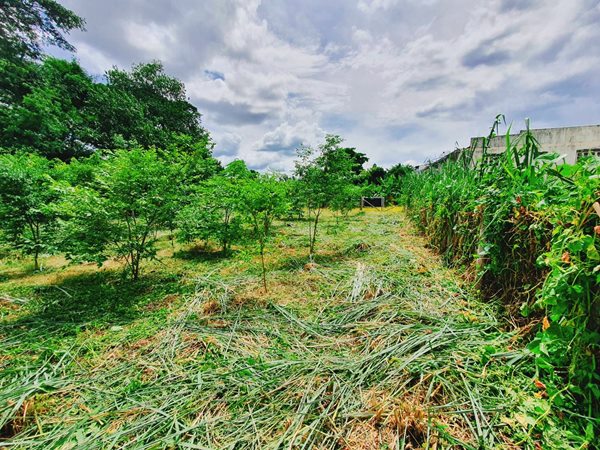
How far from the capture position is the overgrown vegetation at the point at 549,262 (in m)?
1.12

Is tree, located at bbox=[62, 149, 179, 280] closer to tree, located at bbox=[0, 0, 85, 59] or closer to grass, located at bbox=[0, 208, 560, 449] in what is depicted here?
grass, located at bbox=[0, 208, 560, 449]

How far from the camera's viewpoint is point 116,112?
42.7 ft

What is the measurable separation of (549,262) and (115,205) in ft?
13.5

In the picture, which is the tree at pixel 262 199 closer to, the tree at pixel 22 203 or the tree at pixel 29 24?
the tree at pixel 22 203

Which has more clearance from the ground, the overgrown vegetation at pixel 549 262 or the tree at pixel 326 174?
the tree at pixel 326 174

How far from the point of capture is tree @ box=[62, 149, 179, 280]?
298 centimetres

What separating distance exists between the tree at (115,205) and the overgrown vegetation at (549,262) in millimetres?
3861

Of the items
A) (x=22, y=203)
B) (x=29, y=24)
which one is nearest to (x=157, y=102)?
(x=29, y=24)

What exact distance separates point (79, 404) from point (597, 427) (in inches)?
110

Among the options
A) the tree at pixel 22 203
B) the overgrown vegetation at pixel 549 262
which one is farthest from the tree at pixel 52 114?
the overgrown vegetation at pixel 549 262

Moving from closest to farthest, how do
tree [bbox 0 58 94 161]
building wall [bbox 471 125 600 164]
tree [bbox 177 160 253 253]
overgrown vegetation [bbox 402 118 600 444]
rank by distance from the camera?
1. overgrown vegetation [bbox 402 118 600 444]
2. tree [bbox 177 160 253 253]
3. tree [bbox 0 58 94 161]
4. building wall [bbox 471 125 600 164]

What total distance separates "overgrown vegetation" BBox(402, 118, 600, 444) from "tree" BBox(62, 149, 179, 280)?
3861 millimetres

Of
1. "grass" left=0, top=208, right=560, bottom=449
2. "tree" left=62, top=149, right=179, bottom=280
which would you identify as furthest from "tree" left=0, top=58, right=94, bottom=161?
"grass" left=0, top=208, right=560, bottom=449

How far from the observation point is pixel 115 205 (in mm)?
3068
